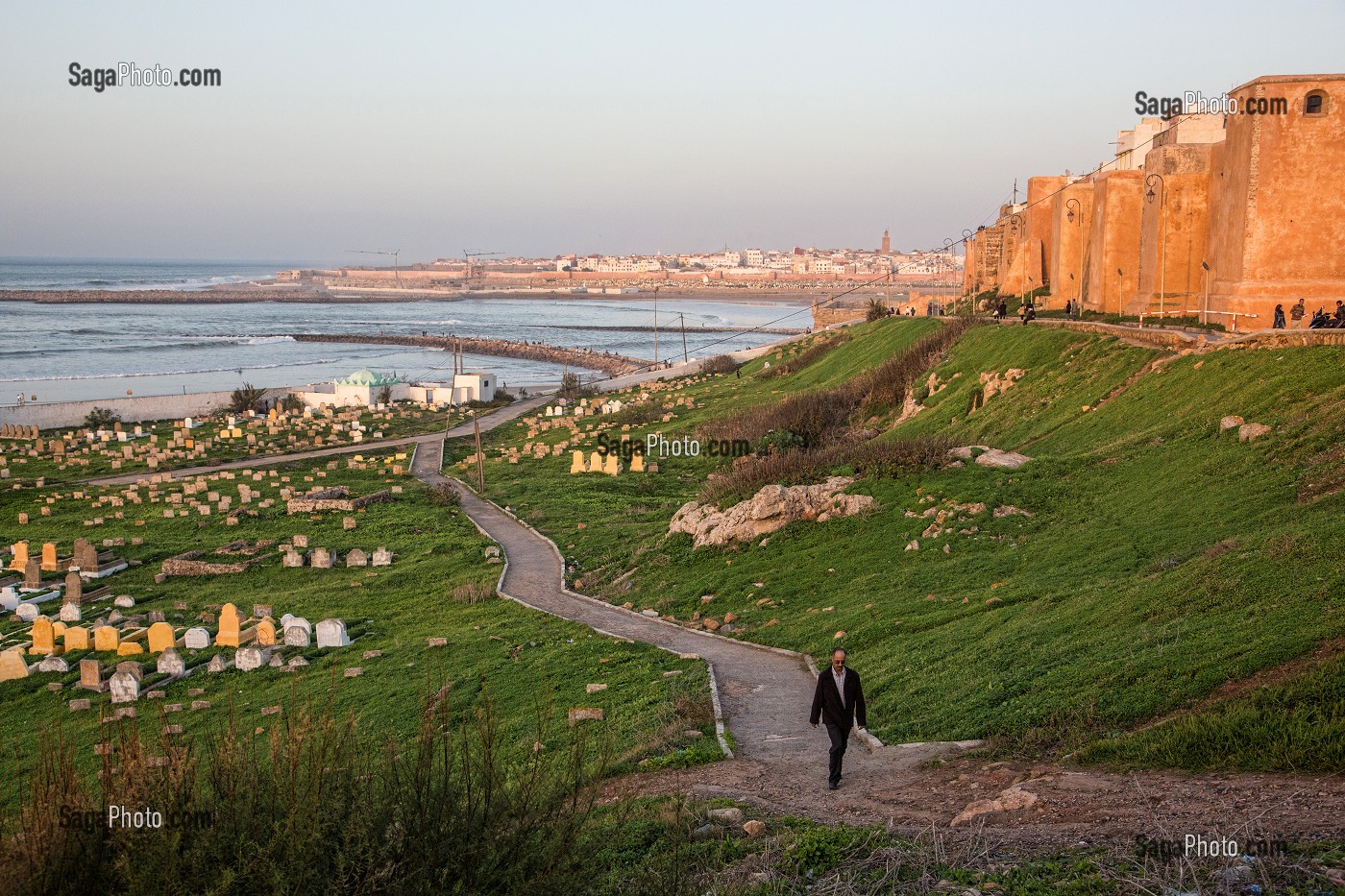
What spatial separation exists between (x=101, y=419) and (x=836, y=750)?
50496 mm

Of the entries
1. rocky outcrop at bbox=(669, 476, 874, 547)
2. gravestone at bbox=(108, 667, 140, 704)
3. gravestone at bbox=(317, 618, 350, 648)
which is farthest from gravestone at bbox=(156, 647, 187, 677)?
rocky outcrop at bbox=(669, 476, 874, 547)

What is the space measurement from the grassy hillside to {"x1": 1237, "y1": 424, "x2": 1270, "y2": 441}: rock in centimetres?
17

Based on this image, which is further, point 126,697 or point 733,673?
point 126,697

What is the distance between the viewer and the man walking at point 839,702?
9453 mm

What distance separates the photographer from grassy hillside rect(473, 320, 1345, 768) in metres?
9.66

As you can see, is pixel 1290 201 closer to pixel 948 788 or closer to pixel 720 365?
pixel 948 788

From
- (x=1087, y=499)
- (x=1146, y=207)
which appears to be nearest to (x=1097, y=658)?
(x=1087, y=499)

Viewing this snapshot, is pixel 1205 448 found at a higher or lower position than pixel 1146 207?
lower

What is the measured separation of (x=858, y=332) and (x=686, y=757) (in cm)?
4076

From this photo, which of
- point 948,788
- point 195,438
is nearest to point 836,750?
point 948,788

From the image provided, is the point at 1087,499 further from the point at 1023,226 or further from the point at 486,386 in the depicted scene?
the point at 486,386

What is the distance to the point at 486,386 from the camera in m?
58.5

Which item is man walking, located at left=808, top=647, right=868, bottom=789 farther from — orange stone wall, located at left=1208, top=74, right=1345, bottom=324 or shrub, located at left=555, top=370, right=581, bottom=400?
shrub, located at left=555, top=370, right=581, bottom=400

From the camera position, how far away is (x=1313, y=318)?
68.5ft
